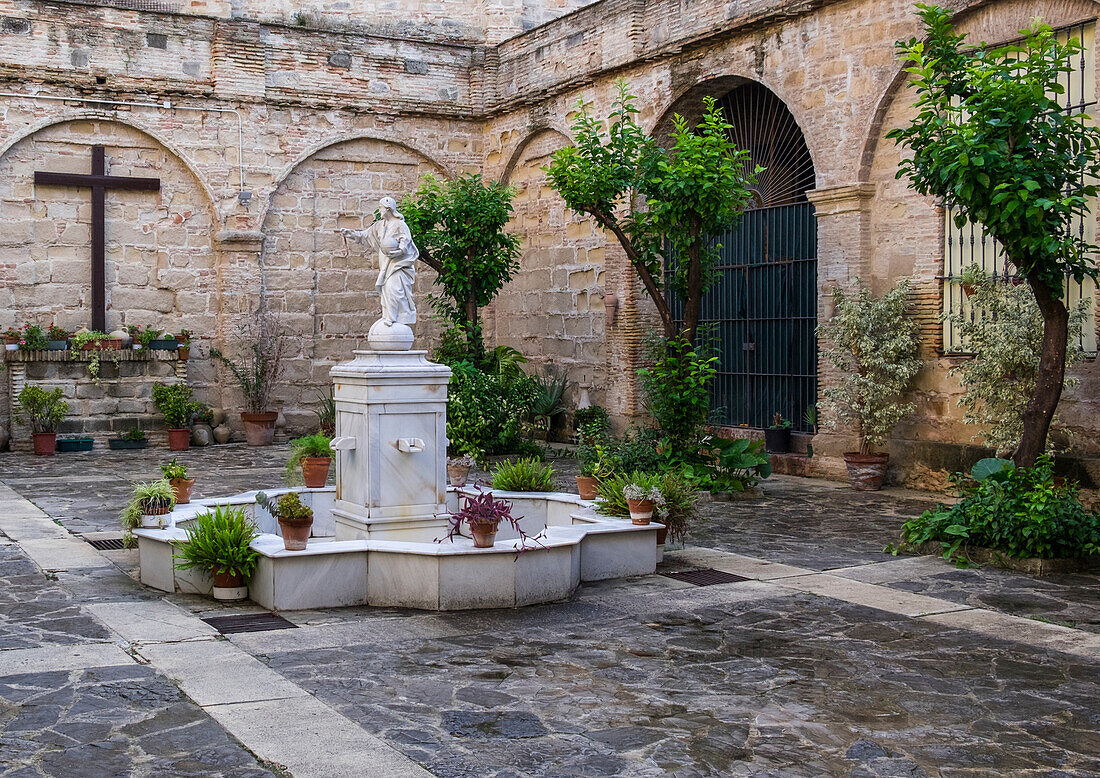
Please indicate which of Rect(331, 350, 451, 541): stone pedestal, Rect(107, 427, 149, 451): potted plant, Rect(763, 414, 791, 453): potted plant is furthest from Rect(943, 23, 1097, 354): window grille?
Rect(107, 427, 149, 451): potted plant

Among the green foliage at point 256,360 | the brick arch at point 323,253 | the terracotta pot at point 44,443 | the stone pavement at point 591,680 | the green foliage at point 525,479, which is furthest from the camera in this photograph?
the brick arch at point 323,253

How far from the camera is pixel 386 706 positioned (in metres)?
4.79

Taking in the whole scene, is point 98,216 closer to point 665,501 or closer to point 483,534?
point 665,501

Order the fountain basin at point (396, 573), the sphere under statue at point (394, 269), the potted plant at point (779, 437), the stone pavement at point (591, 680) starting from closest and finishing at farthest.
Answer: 1. the stone pavement at point (591, 680)
2. the fountain basin at point (396, 573)
3. the sphere under statue at point (394, 269)
4. the potted plant at point (779, 437)

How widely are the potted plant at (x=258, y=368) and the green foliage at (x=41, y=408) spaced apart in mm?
2210

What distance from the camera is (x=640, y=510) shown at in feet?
24.9

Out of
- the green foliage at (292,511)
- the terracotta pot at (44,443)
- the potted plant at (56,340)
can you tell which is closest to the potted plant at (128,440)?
the terracotta pot at (44,443)

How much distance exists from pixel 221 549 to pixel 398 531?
110 centimetres

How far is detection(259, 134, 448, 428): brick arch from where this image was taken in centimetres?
1669

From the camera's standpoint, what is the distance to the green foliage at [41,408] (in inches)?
578

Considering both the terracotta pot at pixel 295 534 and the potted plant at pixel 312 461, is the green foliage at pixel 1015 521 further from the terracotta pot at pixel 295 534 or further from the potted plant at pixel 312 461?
the potted plant at pixel 312 461

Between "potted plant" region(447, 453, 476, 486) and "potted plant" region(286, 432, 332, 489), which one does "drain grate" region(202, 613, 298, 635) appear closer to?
"potted plant" region(286, 432, 332, 489)

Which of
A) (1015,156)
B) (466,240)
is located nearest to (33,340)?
(466,240)

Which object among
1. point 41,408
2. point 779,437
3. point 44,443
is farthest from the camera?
point 41,408
